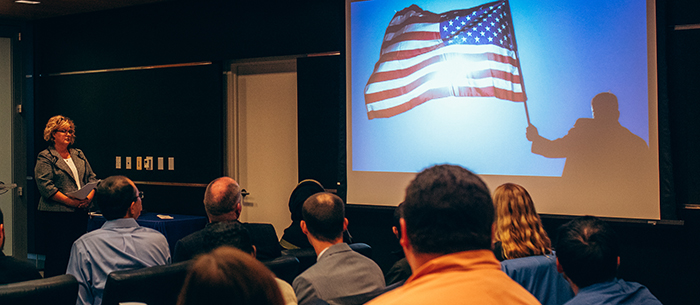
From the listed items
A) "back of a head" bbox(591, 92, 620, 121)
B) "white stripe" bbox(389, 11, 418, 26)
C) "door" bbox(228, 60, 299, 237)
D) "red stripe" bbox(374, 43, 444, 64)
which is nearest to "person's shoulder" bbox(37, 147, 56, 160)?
"door" bbox(228, 60, 299, 237)

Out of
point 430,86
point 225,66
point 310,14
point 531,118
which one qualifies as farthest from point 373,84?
point 225,66

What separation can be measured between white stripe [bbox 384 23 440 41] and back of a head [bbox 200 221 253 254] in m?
2.84

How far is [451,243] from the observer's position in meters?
0.92

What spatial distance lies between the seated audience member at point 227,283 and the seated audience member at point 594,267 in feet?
3.52

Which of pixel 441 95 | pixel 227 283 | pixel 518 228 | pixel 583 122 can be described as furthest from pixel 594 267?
pixel 441 95

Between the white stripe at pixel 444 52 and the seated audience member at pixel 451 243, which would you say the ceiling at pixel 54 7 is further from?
the seated audience member at pixel 451 243

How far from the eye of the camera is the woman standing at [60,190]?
462cm

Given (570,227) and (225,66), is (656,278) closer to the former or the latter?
(570,227)

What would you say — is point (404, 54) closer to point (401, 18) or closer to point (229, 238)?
point (401, 18)

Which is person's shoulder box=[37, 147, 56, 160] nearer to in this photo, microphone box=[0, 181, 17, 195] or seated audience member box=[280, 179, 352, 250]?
microphone box=[0, 181, 17, 195]

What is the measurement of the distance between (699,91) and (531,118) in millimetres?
1091

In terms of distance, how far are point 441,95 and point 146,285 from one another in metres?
2.80

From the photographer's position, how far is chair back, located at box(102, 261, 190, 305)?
1966 mm

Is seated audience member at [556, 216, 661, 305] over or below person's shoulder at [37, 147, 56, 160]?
below
